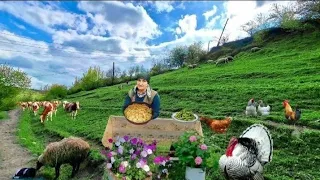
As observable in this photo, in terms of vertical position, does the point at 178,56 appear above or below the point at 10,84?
above

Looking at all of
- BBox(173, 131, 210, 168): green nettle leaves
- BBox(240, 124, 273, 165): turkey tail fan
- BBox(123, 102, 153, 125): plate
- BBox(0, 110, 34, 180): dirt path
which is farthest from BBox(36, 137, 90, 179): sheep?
BBox(240, 124, 273, 165): turkey tail fan

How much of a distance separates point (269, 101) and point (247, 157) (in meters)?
14.6

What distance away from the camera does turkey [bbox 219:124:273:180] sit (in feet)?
23.9

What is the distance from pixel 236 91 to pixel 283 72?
6570 millimetres

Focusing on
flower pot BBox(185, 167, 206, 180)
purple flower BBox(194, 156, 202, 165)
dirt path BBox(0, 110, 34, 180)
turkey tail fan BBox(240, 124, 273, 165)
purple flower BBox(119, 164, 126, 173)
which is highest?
turkey tail fan BBox(240, 124, 273, 165)

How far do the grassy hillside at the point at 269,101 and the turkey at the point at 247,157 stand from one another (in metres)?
1.30

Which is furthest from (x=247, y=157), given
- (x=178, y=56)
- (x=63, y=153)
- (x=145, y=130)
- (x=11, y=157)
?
(x=178, y=56)

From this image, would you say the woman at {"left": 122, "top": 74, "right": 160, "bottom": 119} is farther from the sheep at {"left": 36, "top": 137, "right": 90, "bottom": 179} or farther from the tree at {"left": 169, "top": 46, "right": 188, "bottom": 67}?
the tree at {"left": 169, "top": 46, "right": 188, "bottom": 67}

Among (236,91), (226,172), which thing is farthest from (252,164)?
(236,91)

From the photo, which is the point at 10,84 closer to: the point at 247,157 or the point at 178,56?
the point at 247,157

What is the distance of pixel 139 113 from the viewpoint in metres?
9.04

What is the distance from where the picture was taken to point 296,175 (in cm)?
967

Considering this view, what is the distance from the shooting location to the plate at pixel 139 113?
9.02 m

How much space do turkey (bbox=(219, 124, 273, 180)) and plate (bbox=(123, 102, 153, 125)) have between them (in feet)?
8.07
